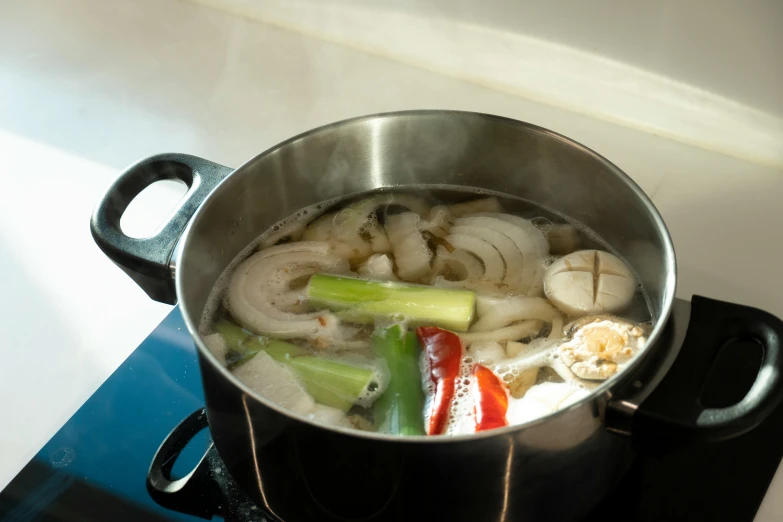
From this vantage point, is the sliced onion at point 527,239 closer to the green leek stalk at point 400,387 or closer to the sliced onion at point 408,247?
the sliced onion at point 408,247

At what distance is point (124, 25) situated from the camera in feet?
4.60

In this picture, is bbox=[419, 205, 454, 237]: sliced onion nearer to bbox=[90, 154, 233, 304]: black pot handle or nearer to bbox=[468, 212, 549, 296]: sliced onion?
bbox=[468, 212, 549, 296]: sliced onion

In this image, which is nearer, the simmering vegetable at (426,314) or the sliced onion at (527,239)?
the simmering vegetable at (426,314)

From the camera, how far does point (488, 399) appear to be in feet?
2.01

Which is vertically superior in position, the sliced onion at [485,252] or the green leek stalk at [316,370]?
the sliced onion at [485,252]

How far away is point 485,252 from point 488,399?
23 cm

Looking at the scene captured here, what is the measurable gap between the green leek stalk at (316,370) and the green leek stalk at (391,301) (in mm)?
67

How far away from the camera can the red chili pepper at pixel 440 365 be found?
0.62 m

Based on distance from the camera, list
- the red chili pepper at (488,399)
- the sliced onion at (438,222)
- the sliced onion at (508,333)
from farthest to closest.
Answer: the sliced onion at (438,222), the sliced onion at (508,333), the red chili pepper at (488,399)

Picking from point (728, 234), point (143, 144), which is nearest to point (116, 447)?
point (143, 144)

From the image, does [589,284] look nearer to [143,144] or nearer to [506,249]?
[506,249]

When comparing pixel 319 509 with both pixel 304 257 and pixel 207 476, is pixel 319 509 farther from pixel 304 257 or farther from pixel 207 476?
pixel 304 257

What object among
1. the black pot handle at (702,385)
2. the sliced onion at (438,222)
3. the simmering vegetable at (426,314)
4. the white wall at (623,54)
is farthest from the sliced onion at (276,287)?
the white wall at (623,54)

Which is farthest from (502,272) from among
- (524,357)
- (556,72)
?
(556,72)
